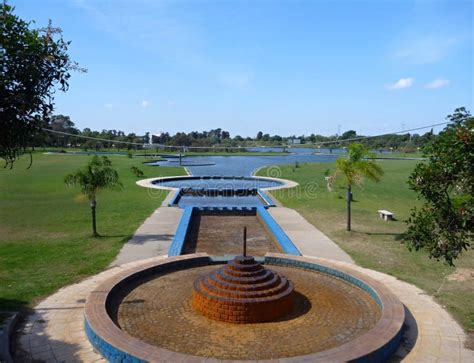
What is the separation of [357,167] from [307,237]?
3541 millimetres

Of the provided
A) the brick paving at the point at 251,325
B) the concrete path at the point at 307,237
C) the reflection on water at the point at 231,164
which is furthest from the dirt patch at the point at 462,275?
the reflection on water at the point at 231,164

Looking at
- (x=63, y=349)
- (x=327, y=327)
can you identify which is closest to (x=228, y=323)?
(x=327, y=327)

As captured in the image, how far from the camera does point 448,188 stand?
6875mm

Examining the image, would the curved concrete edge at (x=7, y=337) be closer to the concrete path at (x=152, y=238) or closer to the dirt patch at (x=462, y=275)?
the concrete path at (x=152, y=238)

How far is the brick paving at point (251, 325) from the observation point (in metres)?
6.91

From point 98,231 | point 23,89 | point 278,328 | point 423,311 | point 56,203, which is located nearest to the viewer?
point 23,89

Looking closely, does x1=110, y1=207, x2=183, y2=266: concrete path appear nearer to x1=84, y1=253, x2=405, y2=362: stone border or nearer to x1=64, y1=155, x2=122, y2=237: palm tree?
x1=64, y1=155, x2=122, y2=237: palm tree

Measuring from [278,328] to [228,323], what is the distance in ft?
3.19

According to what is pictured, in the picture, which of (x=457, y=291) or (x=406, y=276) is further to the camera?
(x=406, y=276)

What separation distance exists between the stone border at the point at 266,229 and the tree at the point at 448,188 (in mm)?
5896

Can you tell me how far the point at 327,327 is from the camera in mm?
7680

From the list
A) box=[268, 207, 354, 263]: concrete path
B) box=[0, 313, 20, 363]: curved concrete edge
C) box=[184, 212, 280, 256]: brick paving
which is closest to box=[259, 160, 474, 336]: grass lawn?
box=[268, 207, 354, 263]: concrete path

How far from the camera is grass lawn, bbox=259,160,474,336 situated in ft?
32.0

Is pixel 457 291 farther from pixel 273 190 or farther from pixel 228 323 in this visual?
pixel 273 190
